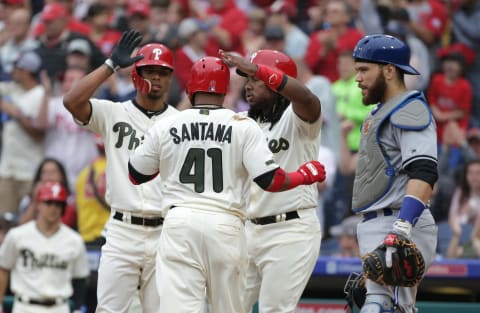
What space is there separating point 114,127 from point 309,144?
1.43 metres

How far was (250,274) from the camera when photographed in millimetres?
7855

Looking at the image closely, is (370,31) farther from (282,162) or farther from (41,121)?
(282,162)

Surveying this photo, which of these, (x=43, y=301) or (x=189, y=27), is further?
(x=189, y=27)

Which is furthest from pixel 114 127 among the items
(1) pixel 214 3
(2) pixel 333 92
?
(1) pixel 214 3

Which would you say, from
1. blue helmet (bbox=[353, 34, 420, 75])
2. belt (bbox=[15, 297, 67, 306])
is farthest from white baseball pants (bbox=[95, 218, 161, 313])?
belt (bbox=[15, 297, 67, 306])

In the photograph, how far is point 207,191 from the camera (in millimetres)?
7117

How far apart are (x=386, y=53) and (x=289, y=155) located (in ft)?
3.84

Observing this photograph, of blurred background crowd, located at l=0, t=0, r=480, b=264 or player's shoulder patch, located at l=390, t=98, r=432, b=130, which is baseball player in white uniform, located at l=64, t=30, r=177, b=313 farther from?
blurred background crowd, located at l=0, t=0, r=480, b=264

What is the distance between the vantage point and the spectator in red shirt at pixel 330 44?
12938mm

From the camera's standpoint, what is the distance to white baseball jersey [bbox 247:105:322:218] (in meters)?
7.70

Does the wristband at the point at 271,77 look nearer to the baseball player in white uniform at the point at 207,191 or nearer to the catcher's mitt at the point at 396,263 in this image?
the baseball player in white uniform at the point at 207,191

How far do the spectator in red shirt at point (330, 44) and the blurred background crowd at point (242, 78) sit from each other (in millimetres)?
13

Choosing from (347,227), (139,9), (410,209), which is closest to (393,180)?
(410,209)

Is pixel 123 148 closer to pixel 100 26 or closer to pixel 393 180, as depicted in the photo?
pixel 393 180
